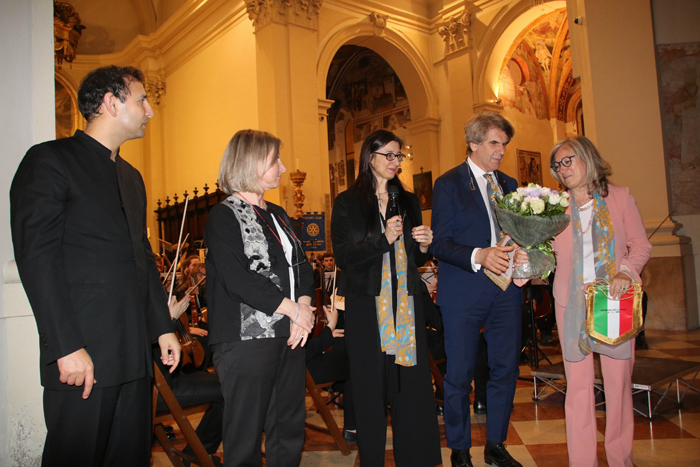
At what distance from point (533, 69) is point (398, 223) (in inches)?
573

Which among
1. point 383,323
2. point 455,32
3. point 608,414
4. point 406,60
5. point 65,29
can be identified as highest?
point 455,32

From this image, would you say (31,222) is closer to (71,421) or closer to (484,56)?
(71,421)

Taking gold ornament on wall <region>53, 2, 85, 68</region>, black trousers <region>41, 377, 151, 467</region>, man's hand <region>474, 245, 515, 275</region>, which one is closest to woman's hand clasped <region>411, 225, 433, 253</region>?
man's hand <region>474, 245, 515, 275</region>

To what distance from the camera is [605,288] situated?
252 cm

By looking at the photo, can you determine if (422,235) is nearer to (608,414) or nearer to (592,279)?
(592,279)

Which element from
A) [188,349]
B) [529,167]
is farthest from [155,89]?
[188,349]

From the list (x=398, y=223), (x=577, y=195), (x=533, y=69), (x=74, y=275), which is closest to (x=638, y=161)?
(x=577, y=195)

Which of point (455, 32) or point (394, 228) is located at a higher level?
point (455, 32)

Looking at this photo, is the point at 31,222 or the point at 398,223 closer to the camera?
the point at 31,222

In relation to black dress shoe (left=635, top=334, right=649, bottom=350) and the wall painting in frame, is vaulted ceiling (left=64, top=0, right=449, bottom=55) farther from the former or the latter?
black dress shoe (left=635, top=334, right=649, bottom=350)

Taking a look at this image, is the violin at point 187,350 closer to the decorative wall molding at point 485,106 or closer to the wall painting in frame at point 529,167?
the decorative wall molding at point 485,106

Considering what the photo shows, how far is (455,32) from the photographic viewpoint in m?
13.4

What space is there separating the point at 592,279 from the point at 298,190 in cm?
841

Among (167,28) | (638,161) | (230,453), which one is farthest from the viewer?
(167,28)
